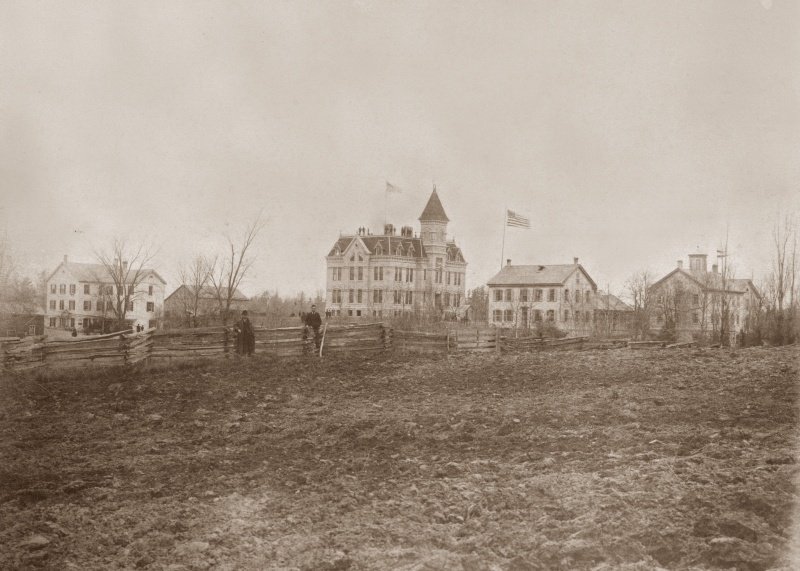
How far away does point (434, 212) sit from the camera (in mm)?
80438

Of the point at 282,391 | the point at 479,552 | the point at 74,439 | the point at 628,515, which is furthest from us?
the point at 282,391

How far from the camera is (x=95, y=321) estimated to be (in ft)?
241

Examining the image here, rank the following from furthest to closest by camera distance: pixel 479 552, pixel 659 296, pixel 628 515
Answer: pixel 659 296 < pixel 628 515 < pixel 479 552

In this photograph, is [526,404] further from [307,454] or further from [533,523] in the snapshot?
[533,523]

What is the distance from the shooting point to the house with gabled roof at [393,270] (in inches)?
3034

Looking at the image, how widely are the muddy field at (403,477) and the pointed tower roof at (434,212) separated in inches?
2589

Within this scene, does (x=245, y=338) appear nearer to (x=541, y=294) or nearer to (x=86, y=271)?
(x=541, y=294)

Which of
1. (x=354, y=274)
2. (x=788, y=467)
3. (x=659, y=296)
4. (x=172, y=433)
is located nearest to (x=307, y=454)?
(x=172, y=433)

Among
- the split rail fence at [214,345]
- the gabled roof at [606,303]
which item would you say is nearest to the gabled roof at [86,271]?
the gabled roof at [606,303]

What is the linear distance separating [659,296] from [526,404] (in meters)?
56.5

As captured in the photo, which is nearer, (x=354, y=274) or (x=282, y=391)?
(x=282, y=391)

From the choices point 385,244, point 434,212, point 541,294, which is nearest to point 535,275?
point 541,294

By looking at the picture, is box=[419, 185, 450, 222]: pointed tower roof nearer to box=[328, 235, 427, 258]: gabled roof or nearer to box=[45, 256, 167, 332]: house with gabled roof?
box=[328, 235, 427, 258]: gabled roof

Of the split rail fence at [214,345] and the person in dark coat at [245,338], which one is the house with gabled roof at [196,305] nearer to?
the split rail fence at [214,345]
